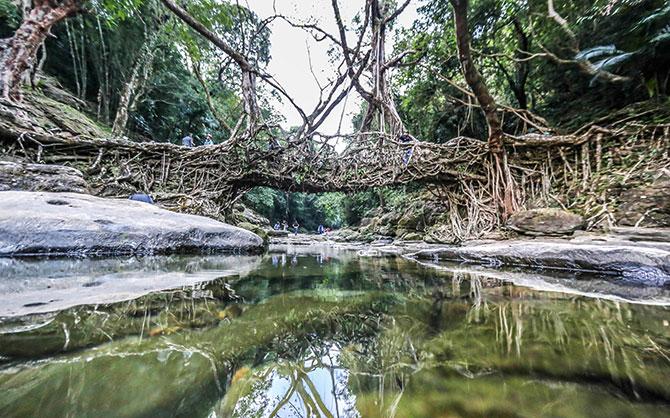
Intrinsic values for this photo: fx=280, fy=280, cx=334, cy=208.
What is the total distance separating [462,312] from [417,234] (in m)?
7.31

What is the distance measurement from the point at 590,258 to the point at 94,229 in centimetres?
457

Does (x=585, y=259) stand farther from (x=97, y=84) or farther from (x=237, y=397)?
(x=97, y=84)

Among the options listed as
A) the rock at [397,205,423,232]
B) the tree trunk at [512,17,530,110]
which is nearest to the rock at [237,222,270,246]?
the rock at [397,205,423,232]

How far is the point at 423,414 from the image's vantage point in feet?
1.85

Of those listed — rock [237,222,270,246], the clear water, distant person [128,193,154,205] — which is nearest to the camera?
the clear water

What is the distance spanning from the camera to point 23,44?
524 centimetres

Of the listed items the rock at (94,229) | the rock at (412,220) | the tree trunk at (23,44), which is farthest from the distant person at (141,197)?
the rock at (412,220)

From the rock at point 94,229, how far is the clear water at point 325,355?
1.14 metres

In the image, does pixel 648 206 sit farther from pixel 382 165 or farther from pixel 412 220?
pixel 412 220

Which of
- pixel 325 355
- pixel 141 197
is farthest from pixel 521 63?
pixel 141 197

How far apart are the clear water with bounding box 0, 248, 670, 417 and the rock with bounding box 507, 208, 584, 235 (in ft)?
7.90

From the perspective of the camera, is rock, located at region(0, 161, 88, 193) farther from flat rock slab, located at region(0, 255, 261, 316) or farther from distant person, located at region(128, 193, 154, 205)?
flat rock slab, located at region(0, 255, 261, 316)

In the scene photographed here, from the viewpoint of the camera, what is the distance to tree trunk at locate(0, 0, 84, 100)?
16.7ft

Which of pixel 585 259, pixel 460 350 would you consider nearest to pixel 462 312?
pixel 460 350
